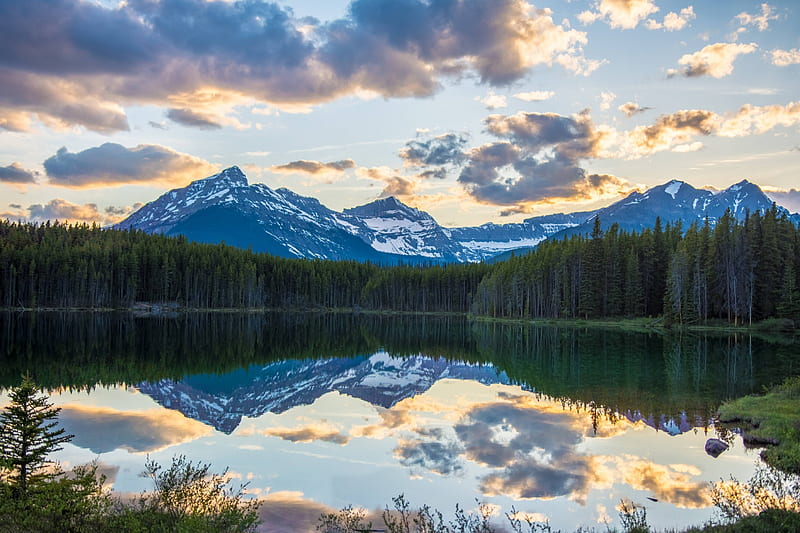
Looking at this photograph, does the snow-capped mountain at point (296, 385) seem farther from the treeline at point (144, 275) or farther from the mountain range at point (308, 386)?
the treeline at point (144, 275)

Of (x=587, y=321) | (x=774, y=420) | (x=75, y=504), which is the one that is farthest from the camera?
(x=587, y=321)

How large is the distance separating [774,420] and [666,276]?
90901 millimetres

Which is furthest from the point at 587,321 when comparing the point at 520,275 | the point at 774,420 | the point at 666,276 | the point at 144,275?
the point at 144,275

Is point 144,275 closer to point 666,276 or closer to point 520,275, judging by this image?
point 520,275

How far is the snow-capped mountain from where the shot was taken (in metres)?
30.9

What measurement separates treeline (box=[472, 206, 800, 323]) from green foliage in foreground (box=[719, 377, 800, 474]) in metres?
70.5

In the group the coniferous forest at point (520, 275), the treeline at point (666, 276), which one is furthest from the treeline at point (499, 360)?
the coniferous forest at point (520, 275)

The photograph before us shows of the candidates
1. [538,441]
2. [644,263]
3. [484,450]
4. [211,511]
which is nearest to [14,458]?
[211,511]

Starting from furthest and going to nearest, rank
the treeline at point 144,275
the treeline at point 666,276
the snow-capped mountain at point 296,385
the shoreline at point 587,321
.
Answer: the treeline at point 144,275
the treeline at point 666,276
the shoreline at point 587,321
the snow-capped mountain at point 296,385

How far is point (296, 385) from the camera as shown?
3903 cm

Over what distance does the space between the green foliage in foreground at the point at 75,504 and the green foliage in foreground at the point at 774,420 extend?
18.0 meters

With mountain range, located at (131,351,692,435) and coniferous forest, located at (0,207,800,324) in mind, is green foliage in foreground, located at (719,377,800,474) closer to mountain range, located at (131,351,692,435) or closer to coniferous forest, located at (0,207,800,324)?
mountain range, located at (131,351,692,435)

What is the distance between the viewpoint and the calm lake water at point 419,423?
17.7 meters

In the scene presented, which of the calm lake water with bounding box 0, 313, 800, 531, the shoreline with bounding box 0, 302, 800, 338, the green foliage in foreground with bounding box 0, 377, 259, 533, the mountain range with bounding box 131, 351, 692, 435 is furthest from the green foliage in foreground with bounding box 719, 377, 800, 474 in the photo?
the shoreline with bounding box 0, 302, 800, 338
